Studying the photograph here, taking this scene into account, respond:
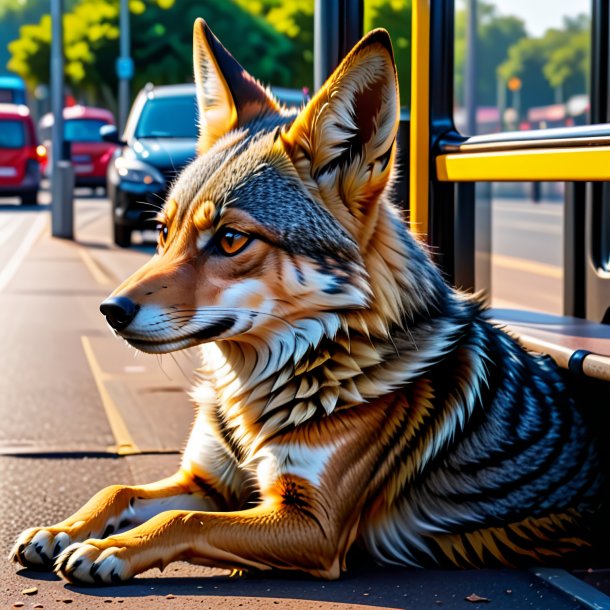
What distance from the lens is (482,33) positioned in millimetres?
137875

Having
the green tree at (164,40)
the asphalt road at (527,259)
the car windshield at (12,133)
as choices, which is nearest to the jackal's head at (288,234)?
the asphalt road at (527,259)

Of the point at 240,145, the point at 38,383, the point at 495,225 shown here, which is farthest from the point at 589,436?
the point at 495,225

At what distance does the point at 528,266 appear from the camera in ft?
53.9

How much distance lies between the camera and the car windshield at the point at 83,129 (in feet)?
129

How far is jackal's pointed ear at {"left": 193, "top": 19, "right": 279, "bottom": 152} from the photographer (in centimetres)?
399

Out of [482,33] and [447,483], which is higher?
[482,33]

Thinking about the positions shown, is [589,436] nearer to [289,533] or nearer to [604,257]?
[289,533]

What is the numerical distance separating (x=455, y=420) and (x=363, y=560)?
0.48 metres

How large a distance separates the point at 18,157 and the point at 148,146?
49.2 ft

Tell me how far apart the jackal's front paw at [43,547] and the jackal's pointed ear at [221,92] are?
1.24 metres

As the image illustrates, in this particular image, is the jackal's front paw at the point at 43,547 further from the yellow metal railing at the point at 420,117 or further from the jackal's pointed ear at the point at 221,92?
the yellow metal railing at the point at 420,117

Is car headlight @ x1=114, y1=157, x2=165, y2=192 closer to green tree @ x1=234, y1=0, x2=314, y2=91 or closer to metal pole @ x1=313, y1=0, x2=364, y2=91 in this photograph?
metal pole @ x1=313, y1=0, x2=364, y2=91

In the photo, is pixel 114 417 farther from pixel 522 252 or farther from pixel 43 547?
pixel 522 252

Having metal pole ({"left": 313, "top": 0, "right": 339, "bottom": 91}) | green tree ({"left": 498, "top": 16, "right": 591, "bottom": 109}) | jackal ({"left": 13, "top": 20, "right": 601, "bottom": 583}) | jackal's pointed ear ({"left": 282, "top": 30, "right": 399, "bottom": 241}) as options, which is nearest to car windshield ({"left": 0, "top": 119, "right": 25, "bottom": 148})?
metal pole ({"left": 313, "top": 0, "right": 339, "bottom": 91})
